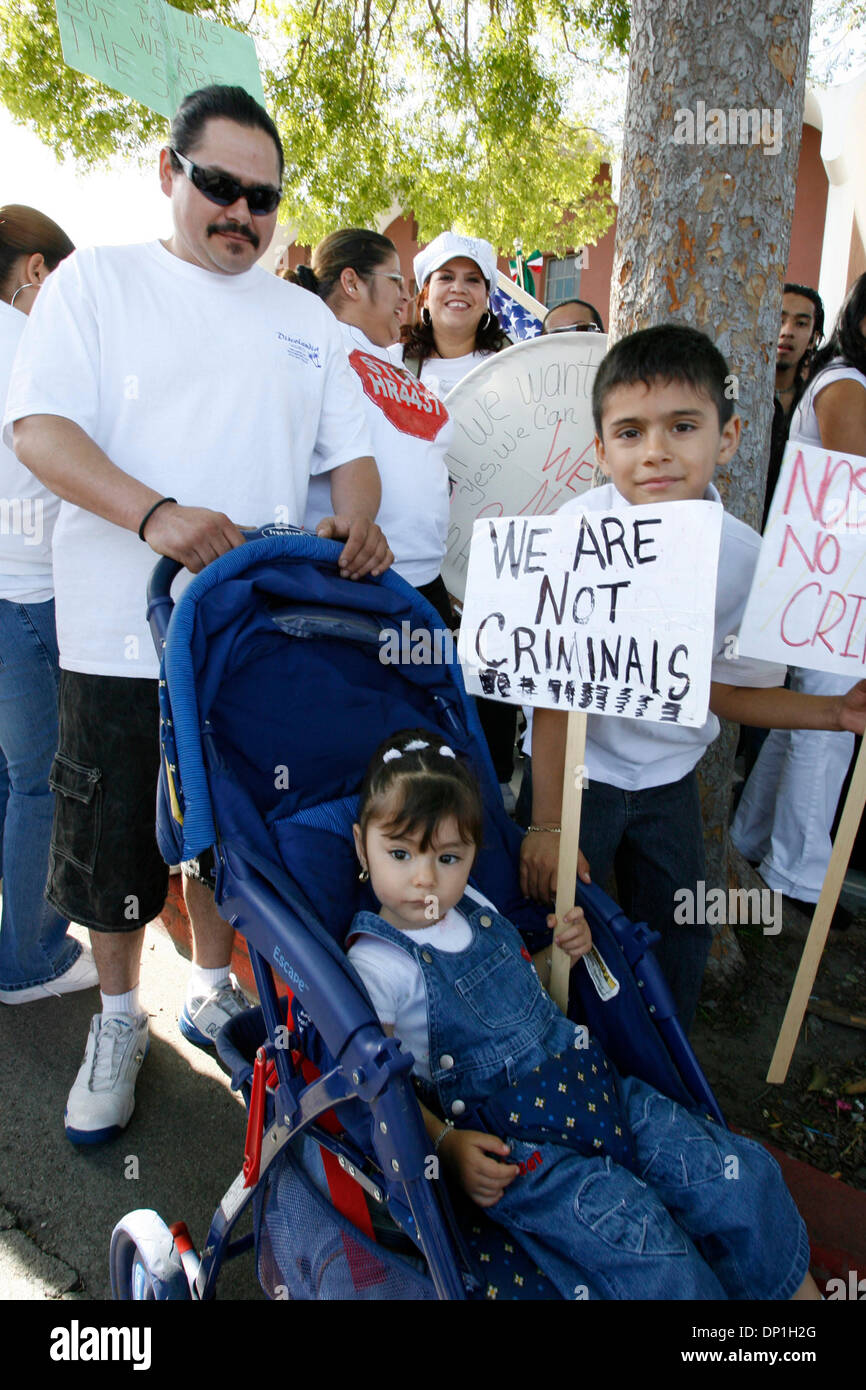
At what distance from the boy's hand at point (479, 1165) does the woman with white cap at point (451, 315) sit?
2.74 meters

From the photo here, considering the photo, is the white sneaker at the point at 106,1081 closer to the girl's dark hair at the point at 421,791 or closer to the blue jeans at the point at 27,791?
the blue jeans at the point at 27,791

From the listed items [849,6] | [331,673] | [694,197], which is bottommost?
[331,673]

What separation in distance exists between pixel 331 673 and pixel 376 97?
7206 millimetres

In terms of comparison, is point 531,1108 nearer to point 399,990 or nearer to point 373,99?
point 399,990

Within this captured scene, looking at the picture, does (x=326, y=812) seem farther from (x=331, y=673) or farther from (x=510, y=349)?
(x=510, y=349)

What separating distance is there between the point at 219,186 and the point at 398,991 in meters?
1.74

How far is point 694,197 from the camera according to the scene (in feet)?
8.52

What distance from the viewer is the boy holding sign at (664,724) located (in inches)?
71.7

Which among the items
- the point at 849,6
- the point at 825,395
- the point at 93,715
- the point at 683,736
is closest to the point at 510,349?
the point at 825,395

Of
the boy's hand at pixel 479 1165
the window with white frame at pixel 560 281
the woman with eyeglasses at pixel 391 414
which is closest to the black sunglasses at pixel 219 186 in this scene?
the woman with eyeglasses at pixel 391 414

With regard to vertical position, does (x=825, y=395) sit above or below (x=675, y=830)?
above

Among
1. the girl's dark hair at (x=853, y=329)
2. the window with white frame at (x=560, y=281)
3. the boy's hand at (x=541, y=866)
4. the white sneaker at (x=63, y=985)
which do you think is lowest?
the white sneaker at (x=63, y=985)

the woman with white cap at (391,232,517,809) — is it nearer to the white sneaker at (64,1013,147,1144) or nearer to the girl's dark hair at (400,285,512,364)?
the girl's dark hair at (400,285,512,364)

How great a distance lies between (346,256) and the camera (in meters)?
2.93
